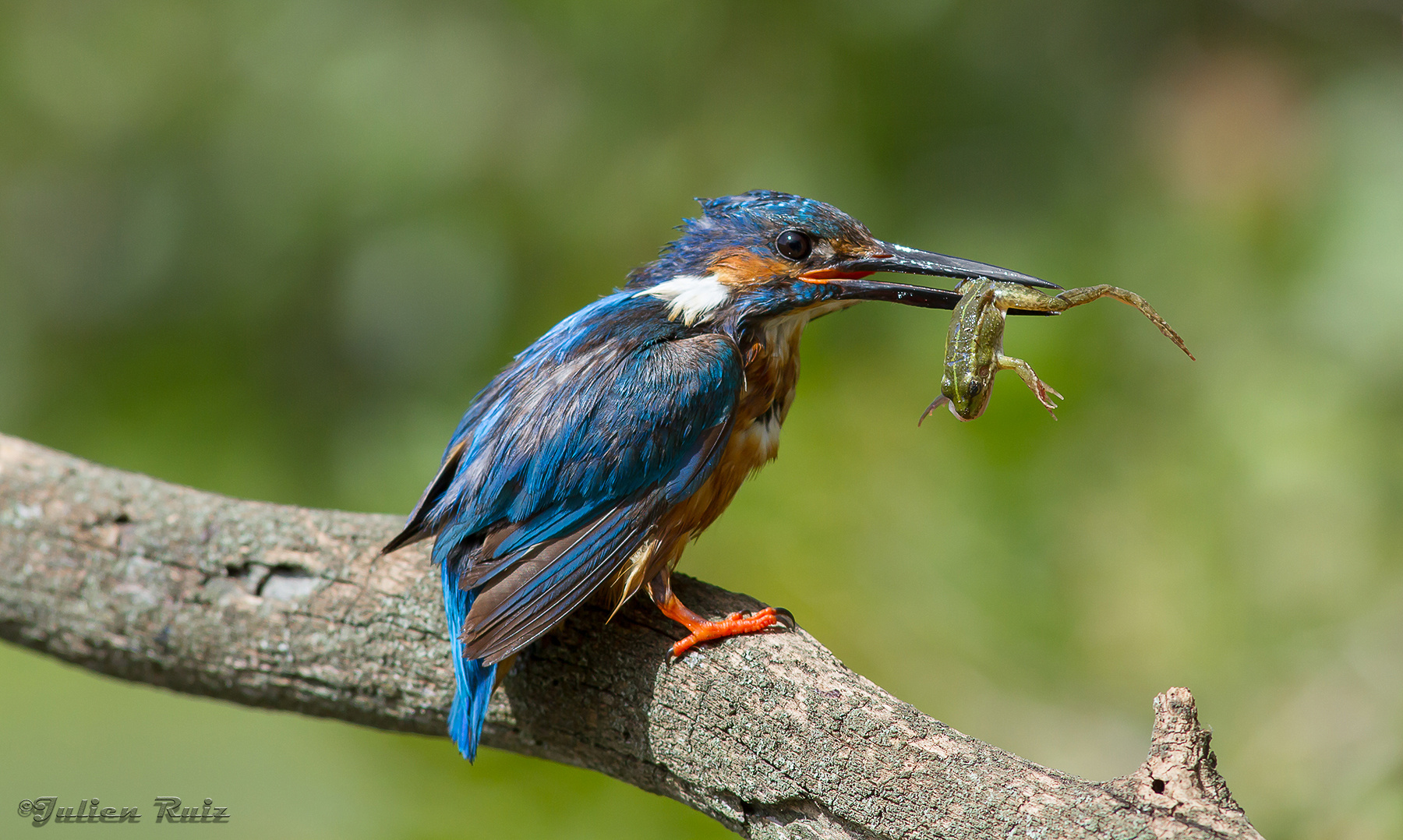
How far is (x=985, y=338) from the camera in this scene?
207 cm

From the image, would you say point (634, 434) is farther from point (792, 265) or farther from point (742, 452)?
point (792, 265)

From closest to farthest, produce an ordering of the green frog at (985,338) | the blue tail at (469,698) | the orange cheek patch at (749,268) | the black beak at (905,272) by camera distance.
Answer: the blue tail at (469,698), the green frog at (985,338), the black beak at (905,272), the orange cheek patch at (749,268)

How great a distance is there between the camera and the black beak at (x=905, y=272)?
2.18 meters

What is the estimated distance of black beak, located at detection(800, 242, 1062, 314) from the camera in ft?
7.14

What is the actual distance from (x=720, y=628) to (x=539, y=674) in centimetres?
37

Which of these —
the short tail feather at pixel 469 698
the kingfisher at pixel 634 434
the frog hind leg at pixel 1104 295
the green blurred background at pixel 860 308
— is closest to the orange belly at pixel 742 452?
the kingfisher at pixel 634 434

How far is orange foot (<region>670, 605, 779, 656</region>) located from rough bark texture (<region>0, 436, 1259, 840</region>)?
2cm

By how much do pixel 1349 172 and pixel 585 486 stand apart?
127 inches
